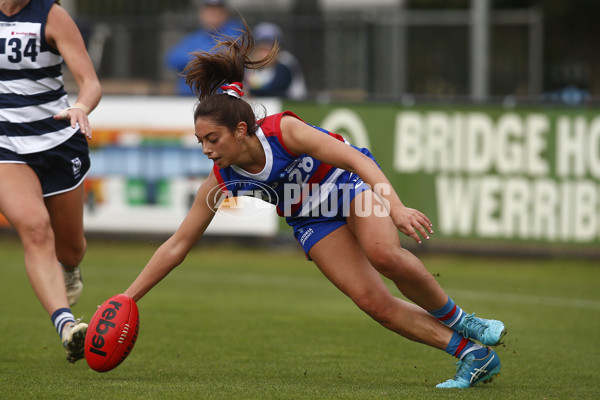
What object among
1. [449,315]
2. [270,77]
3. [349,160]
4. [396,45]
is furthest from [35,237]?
[396,45]

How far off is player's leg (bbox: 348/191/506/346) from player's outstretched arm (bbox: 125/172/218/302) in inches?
30.7

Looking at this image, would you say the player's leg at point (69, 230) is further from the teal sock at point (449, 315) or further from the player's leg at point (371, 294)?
the teal sock at point (449, 315)

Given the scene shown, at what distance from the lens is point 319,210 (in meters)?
5.49

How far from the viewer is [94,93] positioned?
592cm

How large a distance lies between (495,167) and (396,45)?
6.39 meters

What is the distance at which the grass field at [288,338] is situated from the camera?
5.21 m

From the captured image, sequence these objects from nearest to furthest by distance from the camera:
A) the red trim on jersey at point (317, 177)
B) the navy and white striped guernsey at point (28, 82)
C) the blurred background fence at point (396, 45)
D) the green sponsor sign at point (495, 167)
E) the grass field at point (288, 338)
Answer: the grass field at point (288, 338) < the red trim on jersey at point (317, 177) < the navy and white striped guernsey at point (28, 82) < the green sponsor sign at point (495, 167) < the blurred background fence at point (396, 45)

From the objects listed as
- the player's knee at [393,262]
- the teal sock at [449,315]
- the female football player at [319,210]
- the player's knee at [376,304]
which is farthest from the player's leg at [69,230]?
the teal sock at [449,315]

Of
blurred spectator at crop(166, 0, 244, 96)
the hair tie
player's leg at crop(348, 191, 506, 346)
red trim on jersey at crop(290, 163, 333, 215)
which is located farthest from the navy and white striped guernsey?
blurred spectator at crop(166, 0, 244, 96)

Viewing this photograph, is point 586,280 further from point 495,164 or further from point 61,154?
point 61,154

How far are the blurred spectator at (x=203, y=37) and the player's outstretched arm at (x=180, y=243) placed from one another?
6.41 meters

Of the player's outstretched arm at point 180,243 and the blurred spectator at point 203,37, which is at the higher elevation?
the blurred spectator at point 203,37

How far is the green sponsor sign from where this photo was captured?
11328 millimetres
